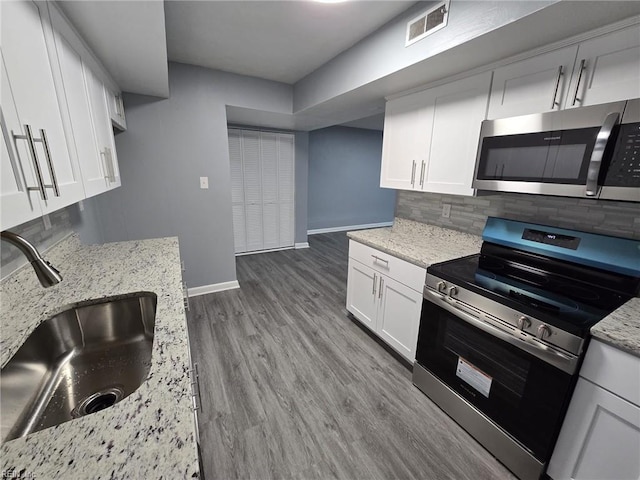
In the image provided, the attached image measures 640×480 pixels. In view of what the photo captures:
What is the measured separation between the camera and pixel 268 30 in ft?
6.36

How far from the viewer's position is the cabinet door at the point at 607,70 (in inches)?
44.3

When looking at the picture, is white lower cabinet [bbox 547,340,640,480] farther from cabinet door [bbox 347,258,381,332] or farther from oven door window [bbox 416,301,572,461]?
cabinet door [bbox 347,258,381,332]

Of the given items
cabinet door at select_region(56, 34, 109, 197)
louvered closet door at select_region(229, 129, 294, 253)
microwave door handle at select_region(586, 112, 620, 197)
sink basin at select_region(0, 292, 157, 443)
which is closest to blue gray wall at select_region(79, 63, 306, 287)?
cabinet door at select_region(56, 34, 109, 197)

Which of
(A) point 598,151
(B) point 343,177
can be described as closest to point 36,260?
(A) point 598,151

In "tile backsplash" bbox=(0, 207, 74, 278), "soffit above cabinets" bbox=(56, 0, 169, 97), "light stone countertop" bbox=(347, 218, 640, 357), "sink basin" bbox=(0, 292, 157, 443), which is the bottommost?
"sink basin" bbox=(0, 292, 157, 443)

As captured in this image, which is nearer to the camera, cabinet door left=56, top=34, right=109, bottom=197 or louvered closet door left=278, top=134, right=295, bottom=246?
cabinet door left=56, top=34, right=109, bottom=197

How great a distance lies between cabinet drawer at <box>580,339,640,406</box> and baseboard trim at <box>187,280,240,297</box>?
3097 mm

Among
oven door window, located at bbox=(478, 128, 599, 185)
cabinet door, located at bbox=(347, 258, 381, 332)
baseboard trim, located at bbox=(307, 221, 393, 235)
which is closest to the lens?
oven door window, located at bbox=(478, 128, 599, 185)

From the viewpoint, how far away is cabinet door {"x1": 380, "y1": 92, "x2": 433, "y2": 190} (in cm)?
203

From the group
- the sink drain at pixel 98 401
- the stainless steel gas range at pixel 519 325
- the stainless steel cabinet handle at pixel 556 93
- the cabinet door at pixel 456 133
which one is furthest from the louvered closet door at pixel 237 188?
the stainless steel cabinet handle at pixel 556 93

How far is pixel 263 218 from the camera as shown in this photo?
4.69 m

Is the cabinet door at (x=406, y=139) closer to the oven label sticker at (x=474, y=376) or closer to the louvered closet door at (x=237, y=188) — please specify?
the oven label sticker at (x=474, y=376)

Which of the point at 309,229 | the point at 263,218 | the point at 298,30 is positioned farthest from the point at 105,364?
the point at 309,229

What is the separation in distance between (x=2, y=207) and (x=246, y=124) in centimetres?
381
